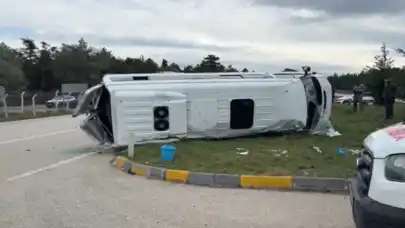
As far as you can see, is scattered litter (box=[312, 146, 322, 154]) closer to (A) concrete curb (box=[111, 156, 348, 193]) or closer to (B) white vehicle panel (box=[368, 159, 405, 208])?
(A) concrete curb (box=[111, 156, 348, 193])

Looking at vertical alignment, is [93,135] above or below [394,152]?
below

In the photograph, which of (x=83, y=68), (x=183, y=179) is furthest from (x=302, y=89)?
(x=83, y=68)

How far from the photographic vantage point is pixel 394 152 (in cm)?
399

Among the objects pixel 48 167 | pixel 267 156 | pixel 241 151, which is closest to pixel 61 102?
pixel 48 167

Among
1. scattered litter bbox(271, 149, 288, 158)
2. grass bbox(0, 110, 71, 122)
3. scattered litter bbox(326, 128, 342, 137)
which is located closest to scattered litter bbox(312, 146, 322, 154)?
scattered litter bbox(271, 149, 288, 158)

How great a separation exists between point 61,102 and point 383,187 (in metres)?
40.8

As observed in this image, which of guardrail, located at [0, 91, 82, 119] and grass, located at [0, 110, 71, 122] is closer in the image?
grass, located at [0, 110, 71, 122]

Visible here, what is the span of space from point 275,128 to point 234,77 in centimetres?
180

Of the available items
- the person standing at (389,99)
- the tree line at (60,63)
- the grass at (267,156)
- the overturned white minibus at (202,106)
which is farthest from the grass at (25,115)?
the tree line at (60,63)

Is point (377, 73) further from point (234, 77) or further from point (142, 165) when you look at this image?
point (142, 165)

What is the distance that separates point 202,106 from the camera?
1420 cm

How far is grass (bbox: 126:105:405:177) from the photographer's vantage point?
9500 millimetres

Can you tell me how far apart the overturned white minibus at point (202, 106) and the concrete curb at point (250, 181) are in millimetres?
3784

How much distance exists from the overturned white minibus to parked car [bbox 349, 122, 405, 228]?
965 cm
